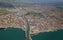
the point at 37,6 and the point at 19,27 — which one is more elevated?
the point at 37,6

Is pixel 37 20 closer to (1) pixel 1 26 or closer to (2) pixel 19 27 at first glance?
(2) pixel 19 27

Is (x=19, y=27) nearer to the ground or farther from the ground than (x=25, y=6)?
nearer to the ground

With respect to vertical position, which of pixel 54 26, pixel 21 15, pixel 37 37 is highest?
pixel 21 15

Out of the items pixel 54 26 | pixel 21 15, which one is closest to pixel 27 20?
pixel 21 15

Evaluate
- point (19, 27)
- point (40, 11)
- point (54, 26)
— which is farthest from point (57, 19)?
point (19, 27)

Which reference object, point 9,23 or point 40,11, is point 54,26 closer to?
point 40,11
